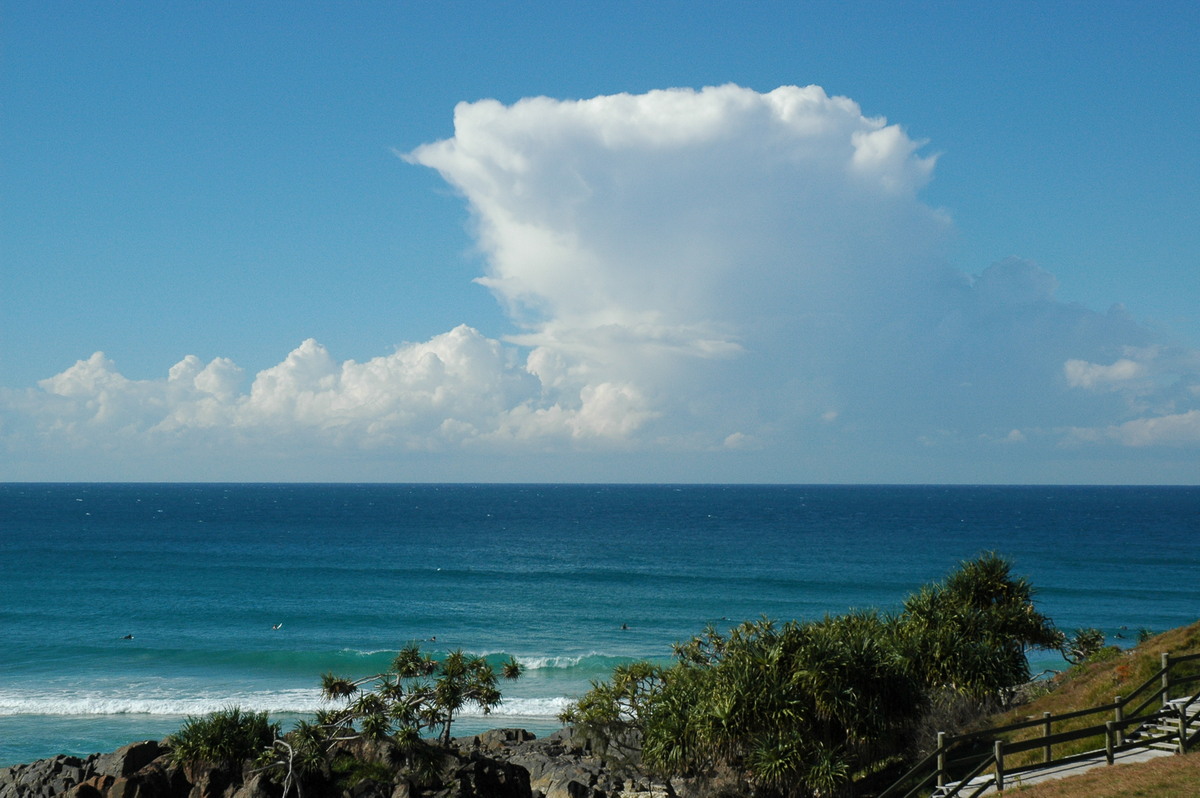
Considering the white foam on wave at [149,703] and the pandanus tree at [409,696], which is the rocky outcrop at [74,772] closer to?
the pandanus tree at [409,696]

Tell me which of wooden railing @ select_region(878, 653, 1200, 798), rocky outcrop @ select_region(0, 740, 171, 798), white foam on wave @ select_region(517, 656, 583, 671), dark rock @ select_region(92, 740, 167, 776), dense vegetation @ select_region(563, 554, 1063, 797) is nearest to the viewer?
wooden railing @ select_region(878, 653, 1200, 798)

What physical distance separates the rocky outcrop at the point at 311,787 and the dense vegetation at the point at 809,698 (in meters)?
1.83

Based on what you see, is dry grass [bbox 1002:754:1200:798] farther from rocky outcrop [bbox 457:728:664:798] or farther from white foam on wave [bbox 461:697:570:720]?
white foam on wave [bbox 461:697:570:720]

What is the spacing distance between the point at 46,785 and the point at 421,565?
63206 millimetres

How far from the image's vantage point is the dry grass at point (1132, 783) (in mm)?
14422

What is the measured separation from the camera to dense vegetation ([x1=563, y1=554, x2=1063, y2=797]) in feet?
70.0

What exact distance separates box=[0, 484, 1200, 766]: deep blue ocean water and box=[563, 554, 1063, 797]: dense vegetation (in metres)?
15.7

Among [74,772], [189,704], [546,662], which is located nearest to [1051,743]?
[74,772]

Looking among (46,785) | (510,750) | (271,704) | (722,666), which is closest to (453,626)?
(271,704)

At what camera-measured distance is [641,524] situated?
150m

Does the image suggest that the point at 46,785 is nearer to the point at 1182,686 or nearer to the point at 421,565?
the point at 1182,686

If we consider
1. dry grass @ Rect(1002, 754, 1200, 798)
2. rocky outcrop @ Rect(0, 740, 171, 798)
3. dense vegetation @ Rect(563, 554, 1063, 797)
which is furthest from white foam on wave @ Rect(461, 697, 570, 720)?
dry grass @ Rect(1002, 754, 1200, 798)

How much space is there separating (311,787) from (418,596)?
46.2 meters

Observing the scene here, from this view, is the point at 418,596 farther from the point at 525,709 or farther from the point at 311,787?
the point at 311,787
